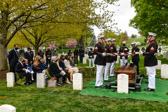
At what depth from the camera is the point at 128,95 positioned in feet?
20.2

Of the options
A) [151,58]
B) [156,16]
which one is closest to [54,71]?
[151,58]

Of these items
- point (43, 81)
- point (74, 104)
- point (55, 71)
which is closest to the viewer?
point (74, 104)

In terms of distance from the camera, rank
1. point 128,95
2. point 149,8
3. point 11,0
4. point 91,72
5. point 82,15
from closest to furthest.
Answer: point 128,95
point 11,0
point 82,15
point 91,72
point 149,8

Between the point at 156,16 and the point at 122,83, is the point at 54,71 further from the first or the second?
the point at 156,16

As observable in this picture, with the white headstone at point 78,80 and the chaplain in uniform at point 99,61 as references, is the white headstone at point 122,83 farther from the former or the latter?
the white headstone at point 78,80

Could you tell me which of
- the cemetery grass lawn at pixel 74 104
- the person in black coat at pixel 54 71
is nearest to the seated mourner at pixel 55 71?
the person in black coat at pixel 54 71

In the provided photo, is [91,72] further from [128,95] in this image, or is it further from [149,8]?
[149,8]

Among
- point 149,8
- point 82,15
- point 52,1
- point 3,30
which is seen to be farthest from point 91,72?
point 149,8

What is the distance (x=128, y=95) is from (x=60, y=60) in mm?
4357

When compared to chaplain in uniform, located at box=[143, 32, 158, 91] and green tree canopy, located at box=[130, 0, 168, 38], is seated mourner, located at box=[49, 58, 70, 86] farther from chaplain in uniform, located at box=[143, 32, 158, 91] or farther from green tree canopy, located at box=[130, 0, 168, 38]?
green tree canopy, located at box=[130, 0, 168, 38]

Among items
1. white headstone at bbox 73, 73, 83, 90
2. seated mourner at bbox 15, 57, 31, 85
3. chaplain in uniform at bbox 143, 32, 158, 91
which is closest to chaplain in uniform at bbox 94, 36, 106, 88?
white headstone at bbox 73, 73, 83, 90

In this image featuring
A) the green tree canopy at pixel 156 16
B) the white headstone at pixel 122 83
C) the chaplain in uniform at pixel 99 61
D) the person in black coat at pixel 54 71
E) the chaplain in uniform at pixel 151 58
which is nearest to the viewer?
the white headstone at pixel 122 83

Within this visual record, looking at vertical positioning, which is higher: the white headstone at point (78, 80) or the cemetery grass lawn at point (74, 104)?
the white headstone at point (78, 80)

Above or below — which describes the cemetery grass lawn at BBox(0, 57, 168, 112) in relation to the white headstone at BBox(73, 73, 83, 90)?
below
